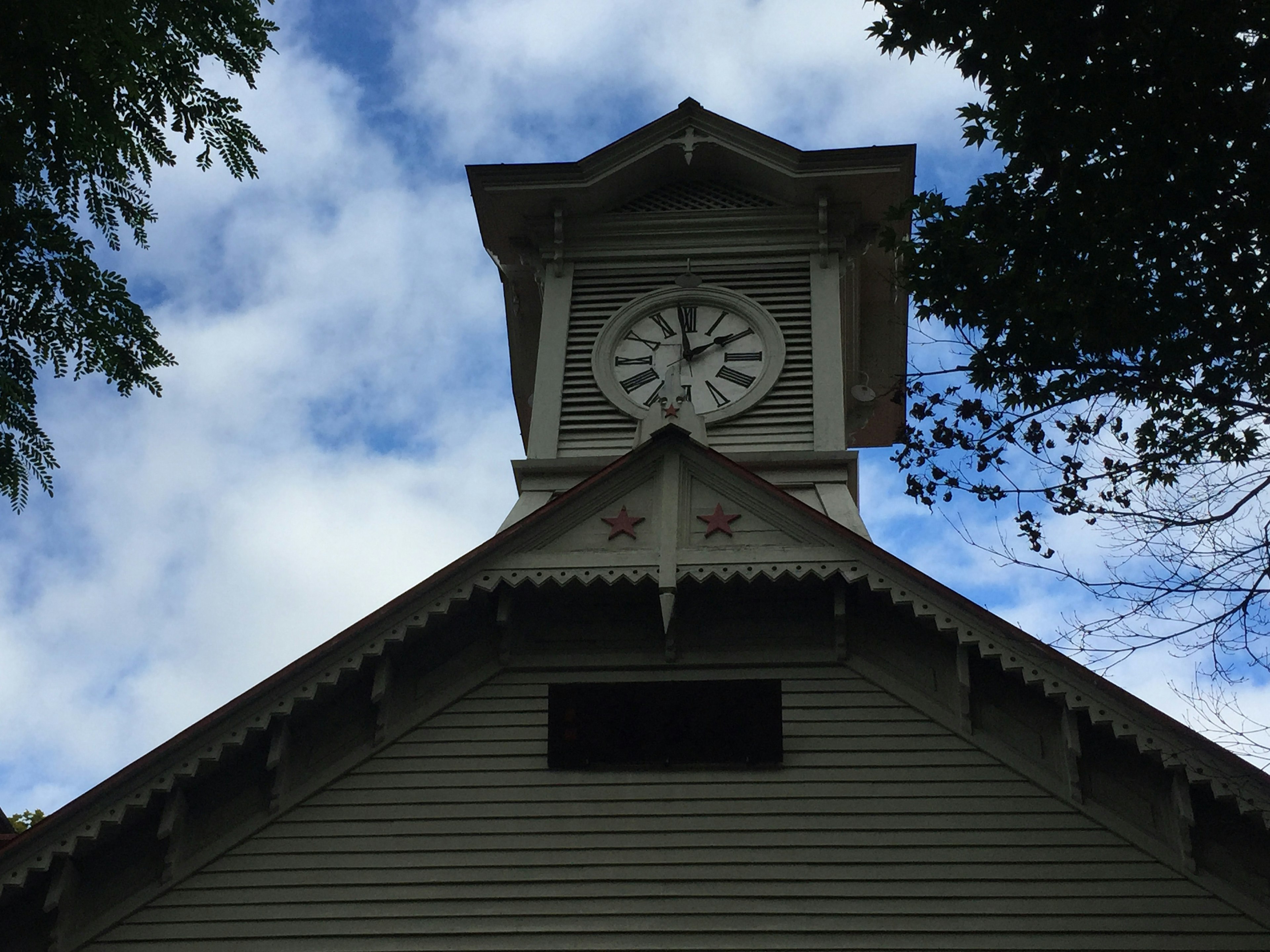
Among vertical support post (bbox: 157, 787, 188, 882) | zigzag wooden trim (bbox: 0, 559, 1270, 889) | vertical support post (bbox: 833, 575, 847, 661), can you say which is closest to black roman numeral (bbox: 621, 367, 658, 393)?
zigzag wooden trim (bbox: 0, 559, 1270, 889)

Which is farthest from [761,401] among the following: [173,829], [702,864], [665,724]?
[173,829]

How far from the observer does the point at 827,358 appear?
16406 millimetres

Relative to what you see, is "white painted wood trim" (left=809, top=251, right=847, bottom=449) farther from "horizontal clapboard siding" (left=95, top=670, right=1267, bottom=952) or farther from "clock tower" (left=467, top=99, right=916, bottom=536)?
"horizontal clapboard siding" (left=95, top=670, right=1267, bottom=952)

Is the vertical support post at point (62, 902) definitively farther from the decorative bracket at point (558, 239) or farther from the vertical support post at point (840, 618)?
the decorative bracket at point (558, 239)

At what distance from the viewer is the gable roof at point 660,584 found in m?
10.1

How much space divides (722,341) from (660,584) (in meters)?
6.06

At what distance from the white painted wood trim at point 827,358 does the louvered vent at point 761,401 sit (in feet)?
0.27

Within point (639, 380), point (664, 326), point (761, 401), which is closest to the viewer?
point (761, 401)

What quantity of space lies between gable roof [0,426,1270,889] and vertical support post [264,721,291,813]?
13 centimetres

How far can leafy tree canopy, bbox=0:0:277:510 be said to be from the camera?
8539 mm

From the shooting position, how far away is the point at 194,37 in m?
9.73

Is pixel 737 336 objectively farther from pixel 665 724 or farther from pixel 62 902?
pixel 62 902

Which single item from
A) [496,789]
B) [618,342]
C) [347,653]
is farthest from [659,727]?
[618,342]

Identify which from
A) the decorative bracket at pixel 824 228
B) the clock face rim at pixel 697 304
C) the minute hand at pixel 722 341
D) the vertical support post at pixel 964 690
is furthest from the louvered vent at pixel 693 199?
the vertical support post at pixel 964 690
